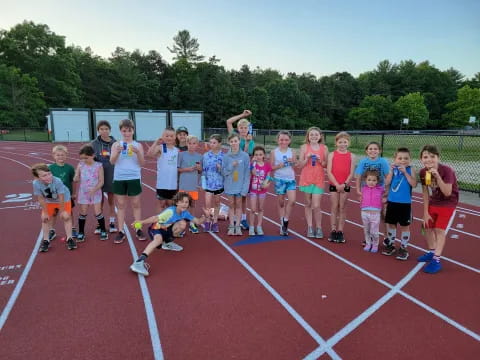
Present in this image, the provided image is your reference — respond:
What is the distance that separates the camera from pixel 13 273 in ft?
12.9

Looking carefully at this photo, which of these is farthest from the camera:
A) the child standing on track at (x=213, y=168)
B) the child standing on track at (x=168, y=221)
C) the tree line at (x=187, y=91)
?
the tree line at (x=187, y=91)

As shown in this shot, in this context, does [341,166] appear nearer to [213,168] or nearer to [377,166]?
[377,166]

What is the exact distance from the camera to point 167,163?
4.99m

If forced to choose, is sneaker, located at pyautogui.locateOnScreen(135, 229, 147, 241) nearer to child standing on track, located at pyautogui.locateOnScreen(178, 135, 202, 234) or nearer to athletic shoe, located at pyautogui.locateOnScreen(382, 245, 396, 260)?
child standing on track, located at pyautogui.locateOnScreen(178, 135, 202, 234)

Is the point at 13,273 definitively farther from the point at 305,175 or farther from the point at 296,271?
the point at 305,175

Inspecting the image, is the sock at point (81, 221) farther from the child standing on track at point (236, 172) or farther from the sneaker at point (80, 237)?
the child standing on track at point (236, 172)

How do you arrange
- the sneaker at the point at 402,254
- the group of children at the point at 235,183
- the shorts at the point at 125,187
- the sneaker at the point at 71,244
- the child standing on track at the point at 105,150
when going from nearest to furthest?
the group of children at the point at 235,183 < the sneaker at the point at 402,254 < the sneaker at the point at 71,244 < the shorts at the point at 125,187 < the child standing on track at the point at 105,150

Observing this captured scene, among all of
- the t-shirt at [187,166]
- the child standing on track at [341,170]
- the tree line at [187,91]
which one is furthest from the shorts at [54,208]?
the tree line at [187,91]

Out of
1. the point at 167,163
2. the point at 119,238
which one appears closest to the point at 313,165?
the point at 167,163

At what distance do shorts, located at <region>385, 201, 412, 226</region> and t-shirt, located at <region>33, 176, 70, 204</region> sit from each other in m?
4.37

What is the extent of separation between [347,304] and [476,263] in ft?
7.26

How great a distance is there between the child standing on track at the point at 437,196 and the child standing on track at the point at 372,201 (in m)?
0.57

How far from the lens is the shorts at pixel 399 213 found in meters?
4.37

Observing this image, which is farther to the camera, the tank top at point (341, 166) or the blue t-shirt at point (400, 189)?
the tank top at point (341, 166)
